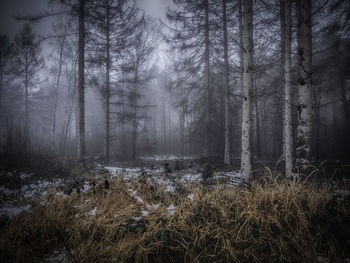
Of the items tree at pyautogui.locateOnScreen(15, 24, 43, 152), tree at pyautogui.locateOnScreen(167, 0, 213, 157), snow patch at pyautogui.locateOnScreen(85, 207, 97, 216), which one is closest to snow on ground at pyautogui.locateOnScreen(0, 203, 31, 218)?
snow patch at pyautogui.locateOnScreen(85, 207, 97, 216)

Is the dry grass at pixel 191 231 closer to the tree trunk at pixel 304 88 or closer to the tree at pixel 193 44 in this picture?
the tree trunk at pixel 304 88

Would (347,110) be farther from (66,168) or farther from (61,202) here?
(66,168)

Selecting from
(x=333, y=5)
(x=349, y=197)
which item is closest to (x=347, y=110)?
(x=333, y=5)

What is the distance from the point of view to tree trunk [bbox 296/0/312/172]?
3871 mm

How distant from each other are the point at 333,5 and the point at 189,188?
847 centimetres

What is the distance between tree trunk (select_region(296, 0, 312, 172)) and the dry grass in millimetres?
1829

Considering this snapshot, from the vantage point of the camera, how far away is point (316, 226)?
182 centimetres

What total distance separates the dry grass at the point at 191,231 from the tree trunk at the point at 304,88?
6.00 feet

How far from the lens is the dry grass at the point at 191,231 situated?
5.06 feet

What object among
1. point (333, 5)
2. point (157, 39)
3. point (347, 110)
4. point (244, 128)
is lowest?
point (244, 128)

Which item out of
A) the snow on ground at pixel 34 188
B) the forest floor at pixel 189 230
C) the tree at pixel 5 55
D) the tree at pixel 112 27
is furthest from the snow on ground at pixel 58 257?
the tree at pixel 5 55

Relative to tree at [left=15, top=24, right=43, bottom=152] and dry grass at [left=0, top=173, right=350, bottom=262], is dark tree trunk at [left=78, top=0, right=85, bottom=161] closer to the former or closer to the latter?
dry grass at [left=0, top=173, right=350, bottom=262]

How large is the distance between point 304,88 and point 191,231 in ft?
14.5

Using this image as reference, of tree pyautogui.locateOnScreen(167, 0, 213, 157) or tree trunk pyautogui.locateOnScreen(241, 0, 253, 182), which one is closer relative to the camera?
tree trunk pyautogui.locateOnScreen(241, 0, 253, 182)
